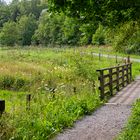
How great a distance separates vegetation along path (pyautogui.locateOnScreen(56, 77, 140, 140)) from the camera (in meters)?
10.6

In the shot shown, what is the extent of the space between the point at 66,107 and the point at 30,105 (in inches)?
64.0

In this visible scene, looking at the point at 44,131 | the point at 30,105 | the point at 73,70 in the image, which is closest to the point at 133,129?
the point at 44,131

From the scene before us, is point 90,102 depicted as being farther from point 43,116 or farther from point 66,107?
point 43,116

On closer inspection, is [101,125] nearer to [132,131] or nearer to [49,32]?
[132,131]

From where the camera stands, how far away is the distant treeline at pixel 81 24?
447 inches

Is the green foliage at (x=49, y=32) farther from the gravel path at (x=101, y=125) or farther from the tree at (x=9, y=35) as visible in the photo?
the gravel path at (x=101, y=125)

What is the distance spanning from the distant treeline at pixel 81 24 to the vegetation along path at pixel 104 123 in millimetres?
2621

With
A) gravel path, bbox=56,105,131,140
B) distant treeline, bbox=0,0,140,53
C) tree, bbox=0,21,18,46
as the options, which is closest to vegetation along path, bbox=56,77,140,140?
gravel path, bbox=56,105,131,140

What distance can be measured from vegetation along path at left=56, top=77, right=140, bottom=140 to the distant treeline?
8.60 feet

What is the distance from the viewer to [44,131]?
10375mm

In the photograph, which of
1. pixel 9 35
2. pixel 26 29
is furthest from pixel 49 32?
pixel 26 29

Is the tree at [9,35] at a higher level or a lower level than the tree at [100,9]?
lower

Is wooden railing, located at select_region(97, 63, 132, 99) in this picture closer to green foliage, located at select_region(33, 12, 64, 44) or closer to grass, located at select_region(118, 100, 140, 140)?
grass, located at select_region(118, 100, 140, 140)

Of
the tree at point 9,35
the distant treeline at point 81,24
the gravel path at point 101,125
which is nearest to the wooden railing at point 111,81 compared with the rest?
the distant treeline at point 81,24
